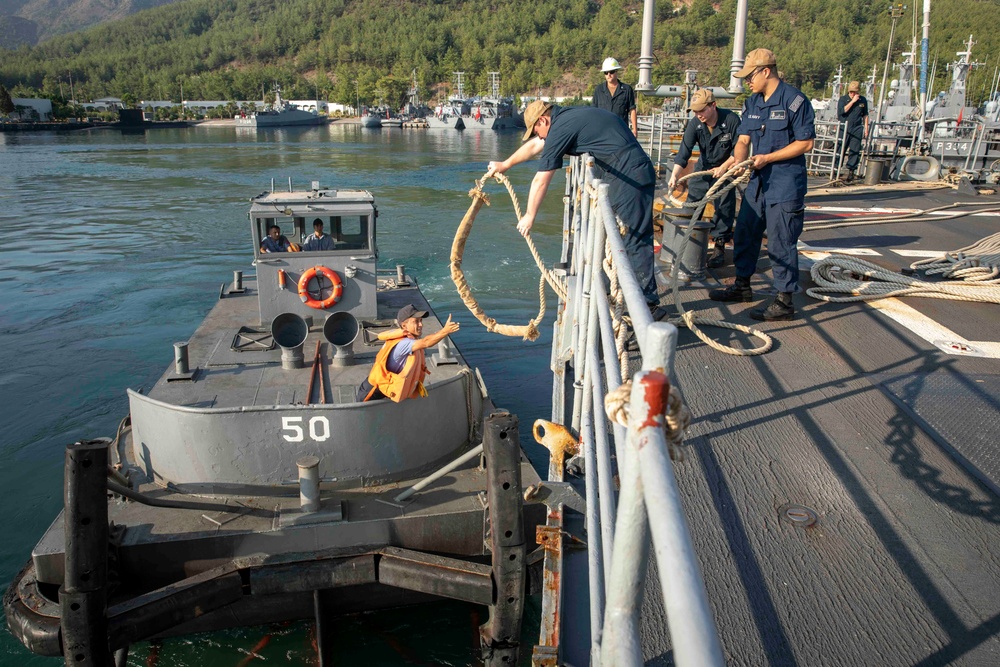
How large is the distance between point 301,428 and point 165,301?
11.7 metres

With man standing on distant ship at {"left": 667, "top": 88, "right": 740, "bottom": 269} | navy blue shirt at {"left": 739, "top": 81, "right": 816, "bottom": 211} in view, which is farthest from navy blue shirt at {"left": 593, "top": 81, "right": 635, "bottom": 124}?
navy blue shirt at {"left": 739, "top": 81, "right": 816, "bottom": 211}

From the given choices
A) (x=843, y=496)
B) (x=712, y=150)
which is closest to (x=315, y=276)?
(x=712, y=150)

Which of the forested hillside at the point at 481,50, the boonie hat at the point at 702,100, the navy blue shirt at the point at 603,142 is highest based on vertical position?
→ the forested hillside at the point at 481,50

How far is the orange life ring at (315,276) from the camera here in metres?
8.38

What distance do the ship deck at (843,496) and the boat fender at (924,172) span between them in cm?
1286

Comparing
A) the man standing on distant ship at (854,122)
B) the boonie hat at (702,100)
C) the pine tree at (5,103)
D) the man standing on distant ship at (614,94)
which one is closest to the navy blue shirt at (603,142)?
the boonie hat at (702,100)

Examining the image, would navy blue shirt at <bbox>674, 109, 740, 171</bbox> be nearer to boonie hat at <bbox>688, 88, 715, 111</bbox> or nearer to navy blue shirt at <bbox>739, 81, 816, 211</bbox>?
boonie hat at <bbox>688, 88, 715, 111</bbox>

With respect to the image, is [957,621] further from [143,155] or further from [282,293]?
[143,155]

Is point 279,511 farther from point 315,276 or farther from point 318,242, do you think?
point 318,242

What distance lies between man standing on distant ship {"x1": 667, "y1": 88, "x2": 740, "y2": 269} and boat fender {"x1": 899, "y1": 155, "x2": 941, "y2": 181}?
419 inches

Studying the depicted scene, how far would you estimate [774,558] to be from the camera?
10.1 feet

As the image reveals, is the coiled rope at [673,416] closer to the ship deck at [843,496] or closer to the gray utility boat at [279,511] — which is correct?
the ship deck at [843,496]

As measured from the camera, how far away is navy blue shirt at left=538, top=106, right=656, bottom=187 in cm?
540

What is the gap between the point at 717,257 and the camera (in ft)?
27.1
